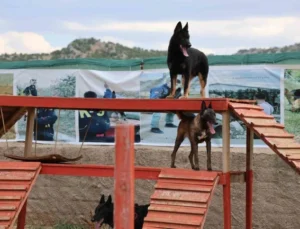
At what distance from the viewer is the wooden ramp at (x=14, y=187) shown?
815cm

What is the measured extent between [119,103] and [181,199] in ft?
4.29

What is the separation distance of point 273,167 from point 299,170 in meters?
3.84

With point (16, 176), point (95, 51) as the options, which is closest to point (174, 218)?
point (16, 176)

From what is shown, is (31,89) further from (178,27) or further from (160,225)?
(160,225)

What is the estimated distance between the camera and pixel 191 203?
7.88 m

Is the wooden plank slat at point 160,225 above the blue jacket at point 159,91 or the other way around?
the other way around

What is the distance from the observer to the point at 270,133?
805 centimetres

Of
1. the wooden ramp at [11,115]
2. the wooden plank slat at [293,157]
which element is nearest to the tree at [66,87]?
the wooden ramp at [11,115]

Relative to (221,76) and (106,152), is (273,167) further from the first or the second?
(106,152)

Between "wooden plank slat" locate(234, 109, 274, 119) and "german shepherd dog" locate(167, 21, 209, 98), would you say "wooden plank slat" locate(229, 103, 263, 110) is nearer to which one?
"wooden plank slat" locate(234, 109, 274, 119)

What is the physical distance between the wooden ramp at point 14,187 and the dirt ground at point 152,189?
3445 mm

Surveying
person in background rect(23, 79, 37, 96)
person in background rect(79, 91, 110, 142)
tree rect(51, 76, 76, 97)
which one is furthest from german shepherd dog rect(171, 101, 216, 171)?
person in background rect(23, 79, 37, 96)

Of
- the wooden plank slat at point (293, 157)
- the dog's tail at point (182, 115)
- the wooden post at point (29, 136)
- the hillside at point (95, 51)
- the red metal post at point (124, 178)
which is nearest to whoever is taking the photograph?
the red metal post at point (124, 178)

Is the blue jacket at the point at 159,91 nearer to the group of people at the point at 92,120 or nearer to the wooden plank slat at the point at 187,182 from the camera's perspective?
the group of people at the point at 92,120
